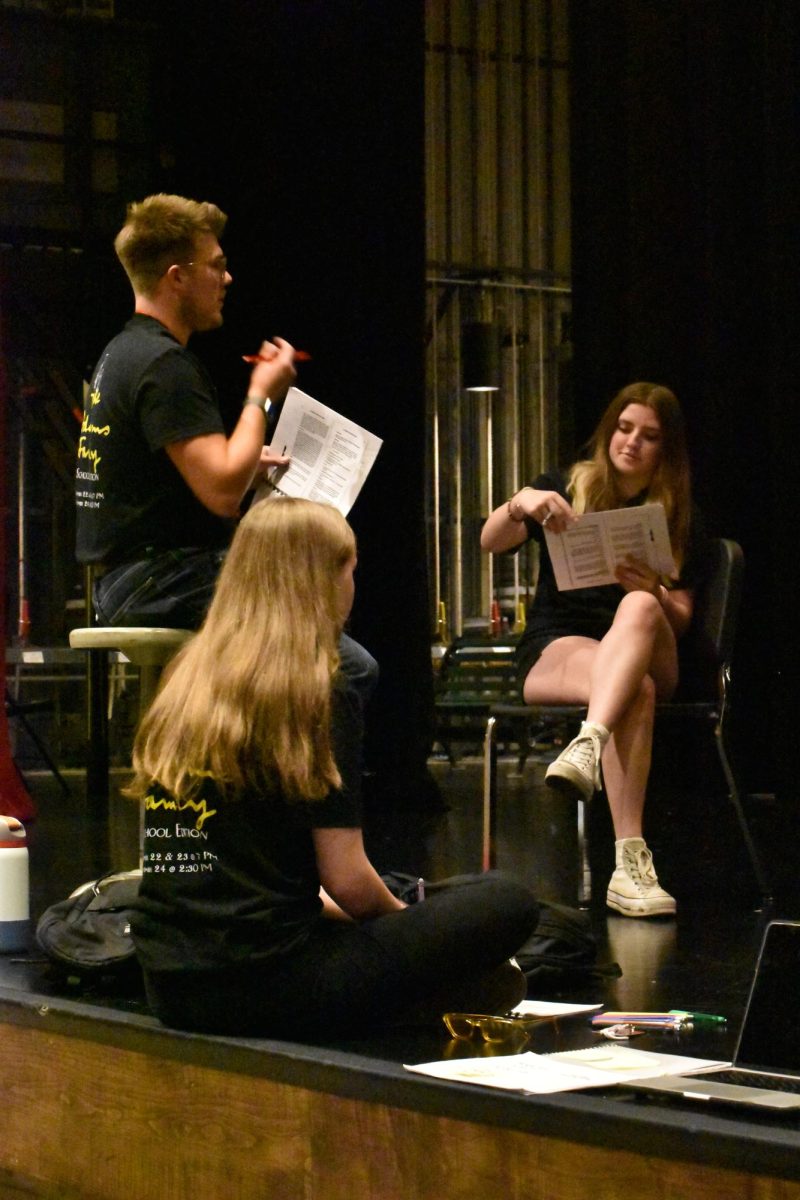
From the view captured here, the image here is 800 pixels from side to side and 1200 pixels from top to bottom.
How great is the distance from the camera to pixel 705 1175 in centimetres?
142

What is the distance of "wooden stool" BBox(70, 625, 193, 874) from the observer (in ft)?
7.98

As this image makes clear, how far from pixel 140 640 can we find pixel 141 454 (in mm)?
324

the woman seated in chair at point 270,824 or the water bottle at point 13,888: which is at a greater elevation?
the woman seated in chair at point 270,824

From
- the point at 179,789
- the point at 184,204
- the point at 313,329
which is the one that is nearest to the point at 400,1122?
the point at 179,789

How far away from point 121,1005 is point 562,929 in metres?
0.68

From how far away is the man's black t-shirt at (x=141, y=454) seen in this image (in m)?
2.53

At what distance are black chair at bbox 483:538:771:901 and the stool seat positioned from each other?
897 millimetres

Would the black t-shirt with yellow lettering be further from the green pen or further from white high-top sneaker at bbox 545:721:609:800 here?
white high-top sneaker at bbox 545:721:609:800

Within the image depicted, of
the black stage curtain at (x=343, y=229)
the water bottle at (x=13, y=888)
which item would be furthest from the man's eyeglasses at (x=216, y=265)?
the black stage curtain at (x=343, y=229)

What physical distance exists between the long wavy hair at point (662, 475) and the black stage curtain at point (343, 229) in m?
2.16

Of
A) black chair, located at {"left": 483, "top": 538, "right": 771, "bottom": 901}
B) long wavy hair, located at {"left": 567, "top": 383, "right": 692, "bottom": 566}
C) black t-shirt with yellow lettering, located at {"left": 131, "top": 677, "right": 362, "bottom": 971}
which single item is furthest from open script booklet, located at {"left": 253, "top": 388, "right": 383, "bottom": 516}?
long wavy hair, located at {"left": 567, "top": 383, "right": 692, "bottom": 566}

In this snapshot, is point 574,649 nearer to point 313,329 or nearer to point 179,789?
point 179,789

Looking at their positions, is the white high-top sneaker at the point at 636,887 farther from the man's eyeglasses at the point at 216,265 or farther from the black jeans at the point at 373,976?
the man's eyeglasses at the point at 216,265

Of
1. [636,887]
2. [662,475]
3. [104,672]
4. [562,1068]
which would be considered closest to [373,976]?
[562,1068]
